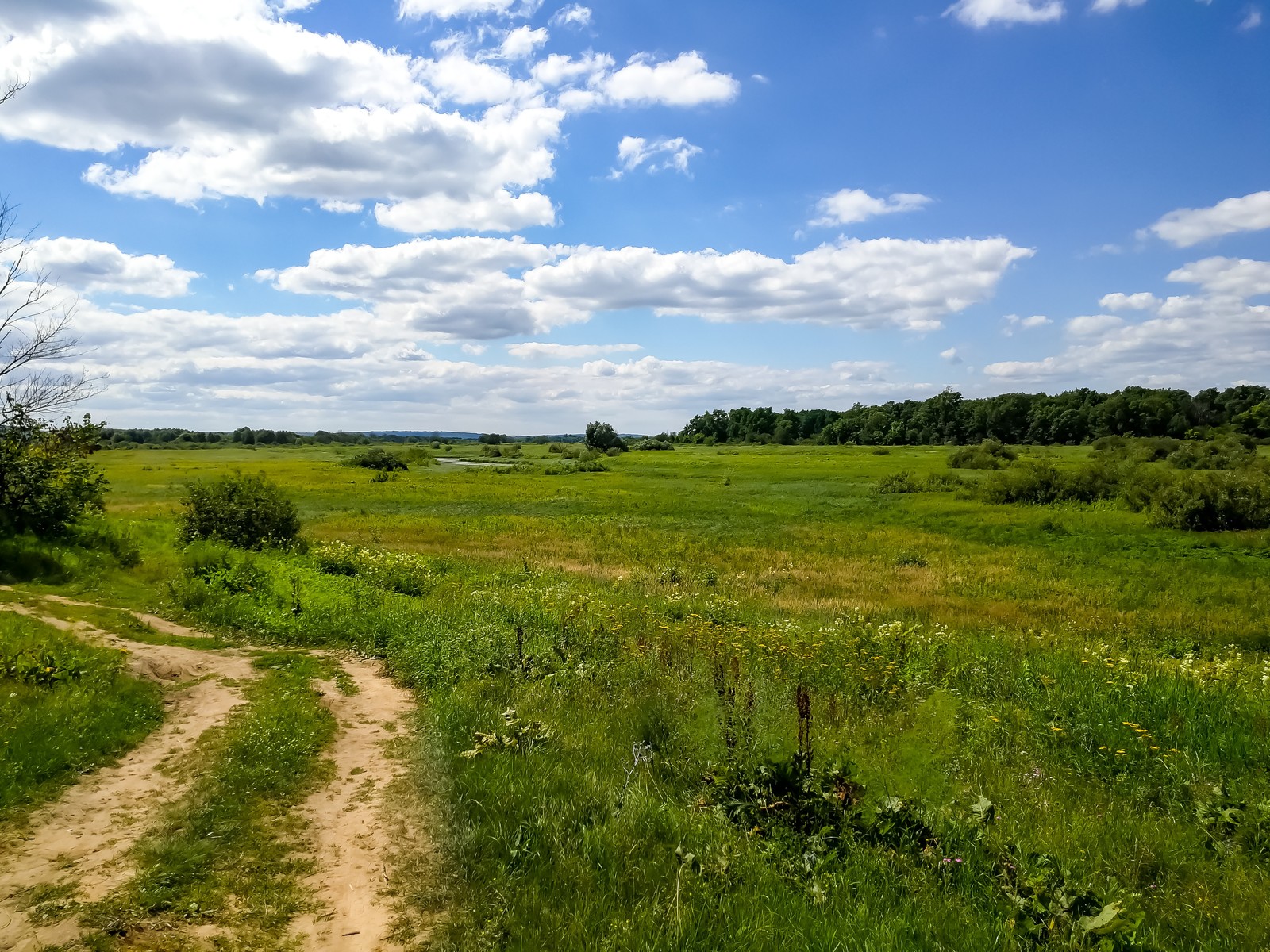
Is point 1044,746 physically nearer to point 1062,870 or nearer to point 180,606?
point 1062,870

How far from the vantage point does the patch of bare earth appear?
15.6 feet

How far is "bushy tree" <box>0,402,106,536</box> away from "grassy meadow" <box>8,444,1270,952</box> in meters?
1.50

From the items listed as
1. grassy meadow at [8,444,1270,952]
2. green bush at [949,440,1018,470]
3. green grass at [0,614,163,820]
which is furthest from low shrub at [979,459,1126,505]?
green grass at [0,614,163,820]

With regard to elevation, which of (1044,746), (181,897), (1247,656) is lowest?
(1247,656)

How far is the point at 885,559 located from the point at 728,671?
20.6 metres

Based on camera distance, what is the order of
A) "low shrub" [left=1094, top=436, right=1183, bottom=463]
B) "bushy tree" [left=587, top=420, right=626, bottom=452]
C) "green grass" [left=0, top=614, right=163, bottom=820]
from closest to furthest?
1. "green grass" [left=0, top=614, right=163, bottom=820]
2. "low shrub" [left=1094, top=436, right=1183, bottom=463]
3. "bushy tree" [left=587, top=420, right=626, bottom=452]

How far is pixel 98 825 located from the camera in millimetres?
5891

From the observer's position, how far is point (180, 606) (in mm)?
14164

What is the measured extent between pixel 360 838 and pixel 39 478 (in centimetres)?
1650

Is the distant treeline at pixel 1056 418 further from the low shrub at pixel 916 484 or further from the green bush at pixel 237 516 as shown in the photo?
the green bush at pixel 237 516

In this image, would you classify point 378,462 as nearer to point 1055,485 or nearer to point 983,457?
point 983,457

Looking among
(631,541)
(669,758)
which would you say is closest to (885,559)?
(631,541)

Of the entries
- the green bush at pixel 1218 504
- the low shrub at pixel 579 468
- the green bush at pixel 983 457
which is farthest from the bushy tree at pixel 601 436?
the green bush at pixel 1218 504

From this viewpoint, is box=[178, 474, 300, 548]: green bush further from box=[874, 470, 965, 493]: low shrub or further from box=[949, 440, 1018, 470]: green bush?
box=[949, 440, 1018, 470]: green bush
